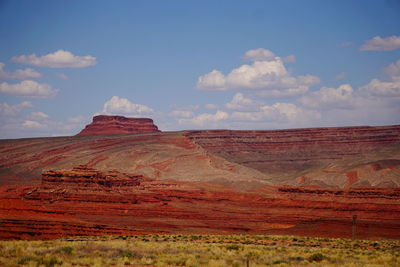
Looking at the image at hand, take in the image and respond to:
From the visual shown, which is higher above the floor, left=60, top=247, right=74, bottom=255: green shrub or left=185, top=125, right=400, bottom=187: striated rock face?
left=185, top=125, right=400, bottom=187: striated rock face

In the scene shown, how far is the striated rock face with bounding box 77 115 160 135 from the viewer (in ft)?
573

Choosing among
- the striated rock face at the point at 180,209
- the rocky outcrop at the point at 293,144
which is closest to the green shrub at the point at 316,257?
the striated rock face at the point at 180,209

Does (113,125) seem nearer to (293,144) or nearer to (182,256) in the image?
(293,144)

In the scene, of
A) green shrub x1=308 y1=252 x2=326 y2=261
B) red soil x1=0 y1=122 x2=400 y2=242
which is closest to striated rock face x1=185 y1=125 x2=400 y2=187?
red soil x1=0 y1=122 x2=400 y2=242

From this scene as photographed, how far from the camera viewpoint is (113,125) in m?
176

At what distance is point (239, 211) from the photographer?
71.8 meters

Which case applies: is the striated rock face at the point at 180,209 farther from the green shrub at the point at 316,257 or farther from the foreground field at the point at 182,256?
the green shrub at the point at 316,257

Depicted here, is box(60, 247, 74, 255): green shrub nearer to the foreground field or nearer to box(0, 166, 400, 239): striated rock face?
the foreground field

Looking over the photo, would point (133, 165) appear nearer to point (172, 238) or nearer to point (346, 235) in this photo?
point (346, 235)

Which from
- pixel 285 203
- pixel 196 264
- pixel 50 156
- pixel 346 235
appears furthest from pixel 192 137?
pixel 196 264

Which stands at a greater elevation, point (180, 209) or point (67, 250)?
point (67, 250)

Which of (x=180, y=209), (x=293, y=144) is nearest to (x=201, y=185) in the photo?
(x=180, y=209)

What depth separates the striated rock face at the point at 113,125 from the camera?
573 feet

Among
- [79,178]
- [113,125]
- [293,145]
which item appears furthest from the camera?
[113,125]
